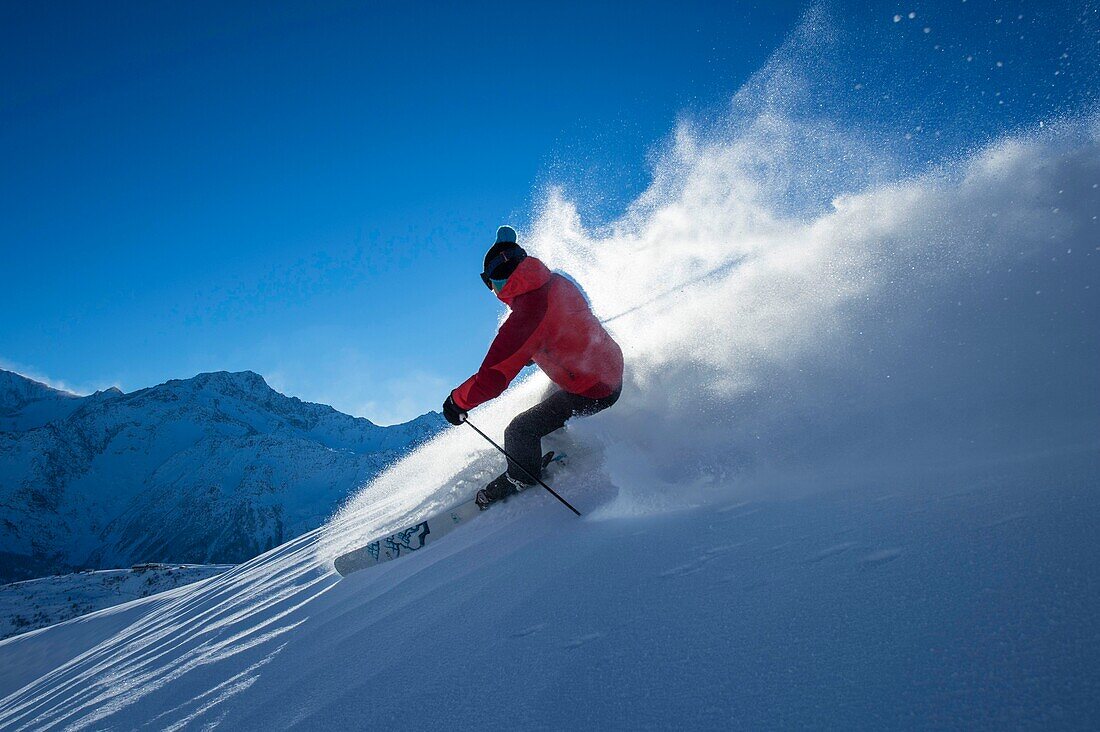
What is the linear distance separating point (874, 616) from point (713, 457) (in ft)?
6.33

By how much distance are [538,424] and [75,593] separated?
37010 mm

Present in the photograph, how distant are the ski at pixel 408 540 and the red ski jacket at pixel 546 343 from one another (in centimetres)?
93

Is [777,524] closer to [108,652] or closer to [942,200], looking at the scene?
[942,200]

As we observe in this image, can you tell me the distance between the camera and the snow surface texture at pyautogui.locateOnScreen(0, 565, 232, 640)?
23281mm

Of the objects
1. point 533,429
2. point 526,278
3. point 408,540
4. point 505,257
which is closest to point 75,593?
point 408,540

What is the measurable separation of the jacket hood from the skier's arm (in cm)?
19

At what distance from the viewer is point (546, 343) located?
388 cm

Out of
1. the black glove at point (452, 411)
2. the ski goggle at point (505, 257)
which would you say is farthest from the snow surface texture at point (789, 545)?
the ski goggle at point (505, 257)

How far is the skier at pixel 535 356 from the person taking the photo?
3768 mm

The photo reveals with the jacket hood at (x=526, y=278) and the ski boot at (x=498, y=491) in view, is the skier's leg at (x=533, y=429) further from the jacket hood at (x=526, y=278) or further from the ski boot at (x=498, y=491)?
the jacket hood at (x=526, y=278)

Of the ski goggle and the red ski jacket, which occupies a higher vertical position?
the ski goggle

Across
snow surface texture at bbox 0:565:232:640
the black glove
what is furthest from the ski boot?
snow surface texture at bbox 0:565:232:640

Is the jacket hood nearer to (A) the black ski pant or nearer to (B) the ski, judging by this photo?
(A) the black ski pant

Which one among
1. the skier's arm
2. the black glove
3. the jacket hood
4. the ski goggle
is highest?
the ski goggle
